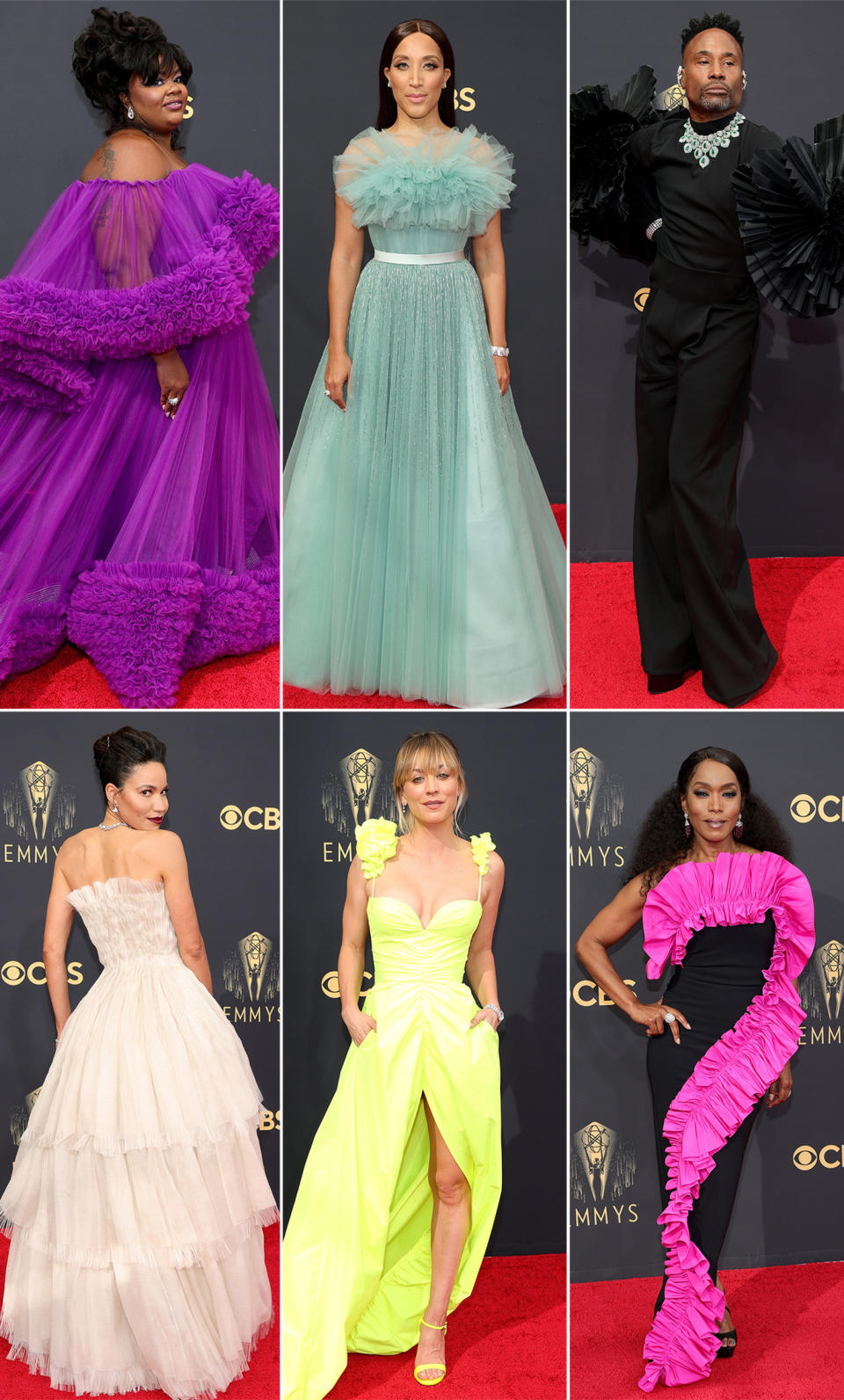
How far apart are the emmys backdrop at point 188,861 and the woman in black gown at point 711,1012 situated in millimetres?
1282

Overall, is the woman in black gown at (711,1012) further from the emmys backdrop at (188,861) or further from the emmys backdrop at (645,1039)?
the emmys backdrop at (188,861)

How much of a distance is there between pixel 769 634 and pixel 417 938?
1718mm

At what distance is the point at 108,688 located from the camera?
3.63 meters

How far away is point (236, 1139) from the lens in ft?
10.3

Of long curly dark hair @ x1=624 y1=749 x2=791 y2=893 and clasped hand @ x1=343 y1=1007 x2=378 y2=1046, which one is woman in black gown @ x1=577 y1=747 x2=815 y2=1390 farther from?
clasped hand @ x1=343 y1=1007 x2=378 y2=1046

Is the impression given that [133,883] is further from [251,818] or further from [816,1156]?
[816,1156]

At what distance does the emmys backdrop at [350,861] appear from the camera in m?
3.88

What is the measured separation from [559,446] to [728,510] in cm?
92

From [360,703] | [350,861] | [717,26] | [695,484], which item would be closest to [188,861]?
[350,861]

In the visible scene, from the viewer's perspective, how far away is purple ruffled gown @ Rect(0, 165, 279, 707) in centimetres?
337

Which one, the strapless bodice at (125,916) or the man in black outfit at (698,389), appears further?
the man in black outfit at (698,389)

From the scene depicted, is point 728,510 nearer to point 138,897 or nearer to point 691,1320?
point 138,897

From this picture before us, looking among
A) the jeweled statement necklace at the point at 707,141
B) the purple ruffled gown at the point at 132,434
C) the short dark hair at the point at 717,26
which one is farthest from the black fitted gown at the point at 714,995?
the short dark hair at the point at 717,26

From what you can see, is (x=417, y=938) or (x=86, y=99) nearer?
(x=417, y=938)
